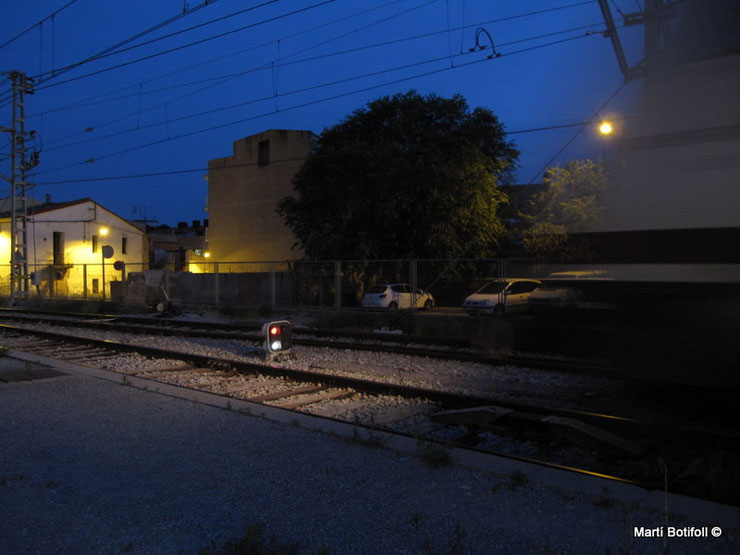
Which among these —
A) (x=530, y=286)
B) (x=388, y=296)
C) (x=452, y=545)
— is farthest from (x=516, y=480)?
(x=388, y=296)

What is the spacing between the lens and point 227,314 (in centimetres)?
2450

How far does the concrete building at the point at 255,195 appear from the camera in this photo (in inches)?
1802

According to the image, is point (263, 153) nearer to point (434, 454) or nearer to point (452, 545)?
point (434, 454)

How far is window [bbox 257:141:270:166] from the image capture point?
46.8 metres

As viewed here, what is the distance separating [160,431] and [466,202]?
2195 centimetres

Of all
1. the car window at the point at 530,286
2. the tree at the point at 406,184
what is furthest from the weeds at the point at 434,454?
the tree at the point at 406,184

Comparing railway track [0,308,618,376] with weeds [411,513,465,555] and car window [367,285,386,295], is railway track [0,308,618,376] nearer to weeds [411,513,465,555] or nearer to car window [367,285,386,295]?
weeds [411,513,465,555]

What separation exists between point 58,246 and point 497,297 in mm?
42422

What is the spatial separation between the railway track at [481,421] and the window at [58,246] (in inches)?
1686

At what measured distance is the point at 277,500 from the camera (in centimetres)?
451

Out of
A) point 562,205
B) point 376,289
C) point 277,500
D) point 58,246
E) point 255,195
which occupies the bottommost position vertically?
point 277,500

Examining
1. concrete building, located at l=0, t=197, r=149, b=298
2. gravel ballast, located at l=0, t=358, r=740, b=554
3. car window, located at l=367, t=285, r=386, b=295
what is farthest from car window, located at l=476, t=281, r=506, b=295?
concrete building, located at l=0, t=197, r=149, b=298

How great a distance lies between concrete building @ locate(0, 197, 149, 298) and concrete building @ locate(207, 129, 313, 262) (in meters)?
7.94

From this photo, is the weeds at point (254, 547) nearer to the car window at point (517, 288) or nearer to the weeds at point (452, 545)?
the weeds at point (452, 545)
